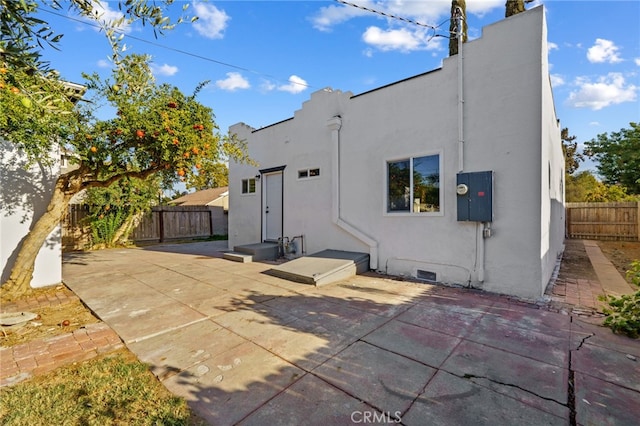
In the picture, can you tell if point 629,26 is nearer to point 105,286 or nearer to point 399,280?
point 399,280

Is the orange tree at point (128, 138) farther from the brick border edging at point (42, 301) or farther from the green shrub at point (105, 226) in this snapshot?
the green shrub at point (105, 226)

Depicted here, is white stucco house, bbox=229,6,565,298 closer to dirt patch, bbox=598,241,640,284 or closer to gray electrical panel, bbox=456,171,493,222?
gray electrical panel, bbox=456,171,493,222

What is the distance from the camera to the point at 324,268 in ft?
19.4

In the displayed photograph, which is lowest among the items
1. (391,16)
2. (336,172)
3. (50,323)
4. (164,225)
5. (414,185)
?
(50,323)

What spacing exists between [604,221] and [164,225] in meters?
20.8

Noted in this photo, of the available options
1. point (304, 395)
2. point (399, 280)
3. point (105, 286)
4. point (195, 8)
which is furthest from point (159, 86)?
point (399, 280)

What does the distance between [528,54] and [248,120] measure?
8325 millimetres

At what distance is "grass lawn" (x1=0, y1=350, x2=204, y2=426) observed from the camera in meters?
1.94

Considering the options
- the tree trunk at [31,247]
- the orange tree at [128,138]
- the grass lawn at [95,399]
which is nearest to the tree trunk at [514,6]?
the orange tree at [128,138]

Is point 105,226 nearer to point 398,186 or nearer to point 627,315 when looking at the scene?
point 398,186

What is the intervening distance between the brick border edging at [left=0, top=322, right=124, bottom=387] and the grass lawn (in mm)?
189

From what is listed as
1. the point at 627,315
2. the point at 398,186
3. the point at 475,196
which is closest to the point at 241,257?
the point at 398,186

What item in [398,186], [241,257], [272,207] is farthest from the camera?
[272,207]

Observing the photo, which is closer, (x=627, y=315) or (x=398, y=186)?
(x=627, y=315)
